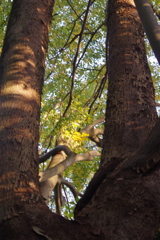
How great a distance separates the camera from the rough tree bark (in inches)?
66.4

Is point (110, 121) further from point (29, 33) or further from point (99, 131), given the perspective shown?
point (99, 131)

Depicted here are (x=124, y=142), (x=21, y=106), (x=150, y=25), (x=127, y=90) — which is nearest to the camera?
(x=21, y=106)

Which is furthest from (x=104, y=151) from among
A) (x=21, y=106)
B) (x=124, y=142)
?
(x=21, y=106)

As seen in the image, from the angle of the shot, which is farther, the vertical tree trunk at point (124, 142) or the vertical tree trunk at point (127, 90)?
the vertical tree trunk at point (127, 90)

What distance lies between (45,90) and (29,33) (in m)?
6.75

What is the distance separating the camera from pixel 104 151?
8.52 ft

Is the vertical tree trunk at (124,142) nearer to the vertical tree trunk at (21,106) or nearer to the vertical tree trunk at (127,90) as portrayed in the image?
the vertical tree trunk at (127,90)

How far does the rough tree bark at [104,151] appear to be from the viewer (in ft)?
5.54

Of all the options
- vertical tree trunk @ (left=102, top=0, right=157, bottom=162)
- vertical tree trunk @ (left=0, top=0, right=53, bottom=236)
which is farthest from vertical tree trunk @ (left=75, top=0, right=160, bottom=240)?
vertical tree trunk @ (left=0, top=0, right=53, bottom=236)

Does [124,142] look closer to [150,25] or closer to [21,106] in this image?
[21,106]

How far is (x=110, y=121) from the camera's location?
9.01ft

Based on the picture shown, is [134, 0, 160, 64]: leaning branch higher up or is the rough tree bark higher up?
[134, 0, 160, 64]: leaning branch

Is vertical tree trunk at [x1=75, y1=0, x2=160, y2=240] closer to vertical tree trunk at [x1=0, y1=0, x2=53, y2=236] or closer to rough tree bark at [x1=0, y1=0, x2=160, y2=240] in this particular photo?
rough tree bark at [x1=0, y1=0, x2=160, y2=240]

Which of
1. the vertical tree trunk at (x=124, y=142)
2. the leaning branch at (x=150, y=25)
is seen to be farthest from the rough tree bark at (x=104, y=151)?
the leaning branch at (x=150, y=25)
